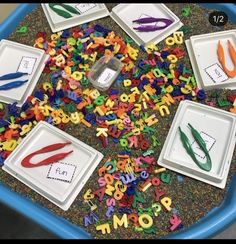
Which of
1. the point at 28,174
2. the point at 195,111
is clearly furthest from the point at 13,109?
the point at 195,111

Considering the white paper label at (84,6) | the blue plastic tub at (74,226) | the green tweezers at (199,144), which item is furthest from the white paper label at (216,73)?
the white paper label at (84,6)

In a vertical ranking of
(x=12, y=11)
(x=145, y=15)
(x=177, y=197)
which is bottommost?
(x=177, y=197)

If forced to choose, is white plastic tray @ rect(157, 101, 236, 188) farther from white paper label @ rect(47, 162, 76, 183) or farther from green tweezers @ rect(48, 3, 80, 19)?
green tweezers @ rect(48, 3, 80, 19)

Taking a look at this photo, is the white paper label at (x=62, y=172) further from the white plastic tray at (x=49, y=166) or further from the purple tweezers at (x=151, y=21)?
the purple tweezers at (x=151, y=21)

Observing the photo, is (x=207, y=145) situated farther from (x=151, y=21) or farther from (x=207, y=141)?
(x=151, y=21)

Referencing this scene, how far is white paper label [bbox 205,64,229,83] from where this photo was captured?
98cm

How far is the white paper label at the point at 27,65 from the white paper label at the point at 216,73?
1.50ft

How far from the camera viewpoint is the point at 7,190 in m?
0.87

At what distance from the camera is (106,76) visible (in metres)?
1.01

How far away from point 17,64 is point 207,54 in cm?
51

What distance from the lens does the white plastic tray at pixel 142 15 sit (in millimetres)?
1062

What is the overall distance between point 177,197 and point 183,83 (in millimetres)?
302

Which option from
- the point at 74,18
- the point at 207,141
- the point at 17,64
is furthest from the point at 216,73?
the point at 17,64

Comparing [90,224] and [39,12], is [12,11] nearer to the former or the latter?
[39,12]
